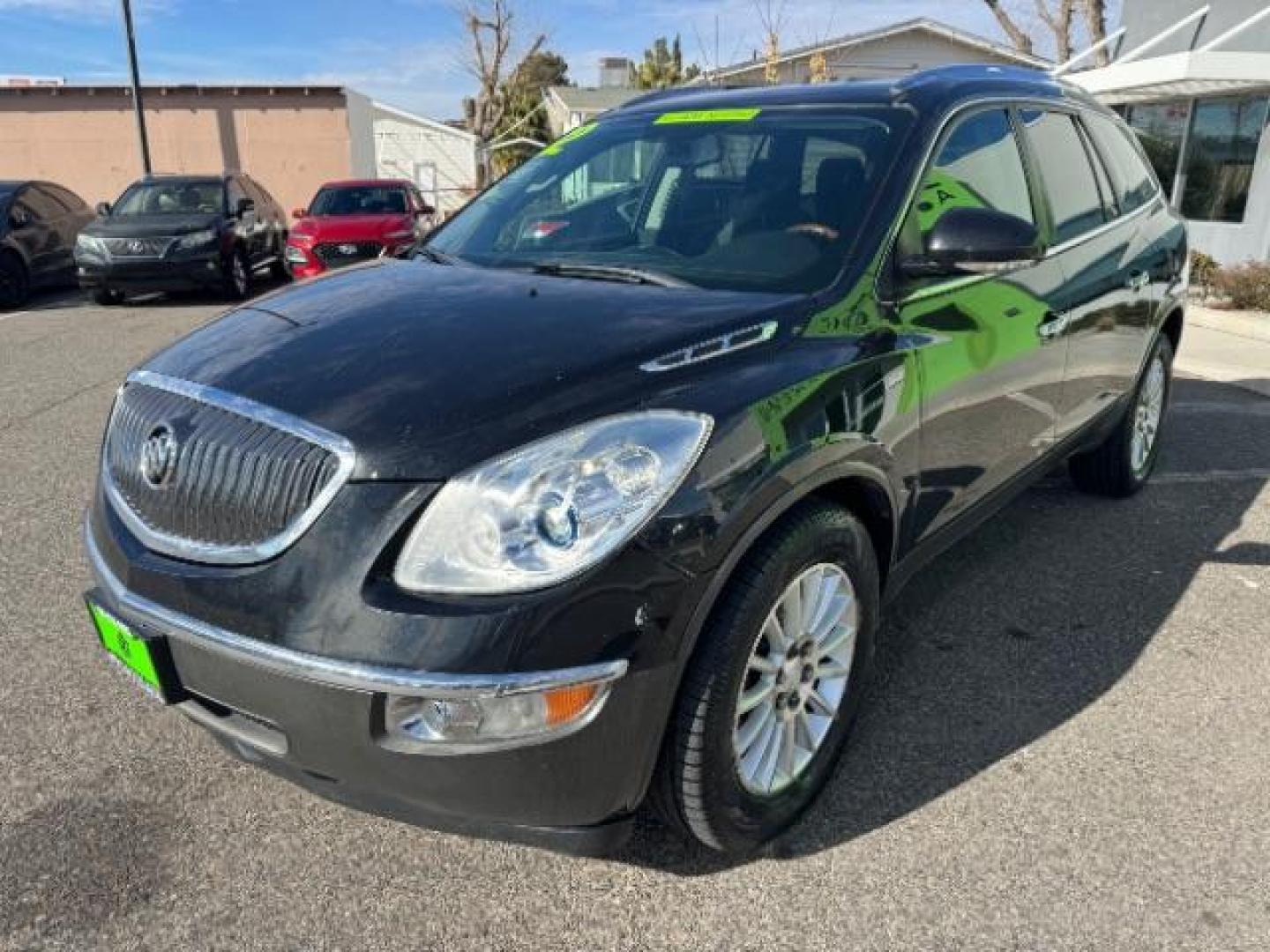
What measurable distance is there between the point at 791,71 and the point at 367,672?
944 inches

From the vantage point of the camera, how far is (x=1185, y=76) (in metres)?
10.5

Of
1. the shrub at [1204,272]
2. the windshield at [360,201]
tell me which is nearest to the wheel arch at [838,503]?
the shrub at [1204,272]

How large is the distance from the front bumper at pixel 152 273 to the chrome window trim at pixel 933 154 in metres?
10.6

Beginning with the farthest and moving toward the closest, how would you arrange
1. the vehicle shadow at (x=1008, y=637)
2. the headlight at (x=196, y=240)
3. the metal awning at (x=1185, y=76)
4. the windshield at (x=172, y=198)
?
1. the windshield at (x=172, y=198)
2. the headlight at (x=196, y=240)
3. the metal awning at (x=1185, y=76)
4. the vehicle shadow at (x=1008, y=637)

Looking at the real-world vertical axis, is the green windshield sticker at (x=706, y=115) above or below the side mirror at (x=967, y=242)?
above

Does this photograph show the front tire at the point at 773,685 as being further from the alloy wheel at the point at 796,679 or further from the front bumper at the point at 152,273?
the front bumper at the point at 152,273

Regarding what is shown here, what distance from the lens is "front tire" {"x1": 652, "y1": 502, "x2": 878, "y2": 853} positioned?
2.08 meters

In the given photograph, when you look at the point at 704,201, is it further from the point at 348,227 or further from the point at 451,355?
the point at 348,227

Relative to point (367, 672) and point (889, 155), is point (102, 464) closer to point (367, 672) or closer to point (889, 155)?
point (367, 672)

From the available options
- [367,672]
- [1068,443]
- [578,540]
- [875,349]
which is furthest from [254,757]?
[1068,443]

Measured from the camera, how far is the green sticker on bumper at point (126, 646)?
6.90ft

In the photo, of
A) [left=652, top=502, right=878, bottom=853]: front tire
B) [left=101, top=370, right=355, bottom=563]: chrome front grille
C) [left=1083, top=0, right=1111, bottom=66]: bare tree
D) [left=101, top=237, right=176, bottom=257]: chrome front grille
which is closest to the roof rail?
[left=652, top=502, right=878, bottom=853]: front tire

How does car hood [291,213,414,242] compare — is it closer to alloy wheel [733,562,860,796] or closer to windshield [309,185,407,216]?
windshield [309,185,407,216]

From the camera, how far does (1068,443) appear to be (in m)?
3.97
